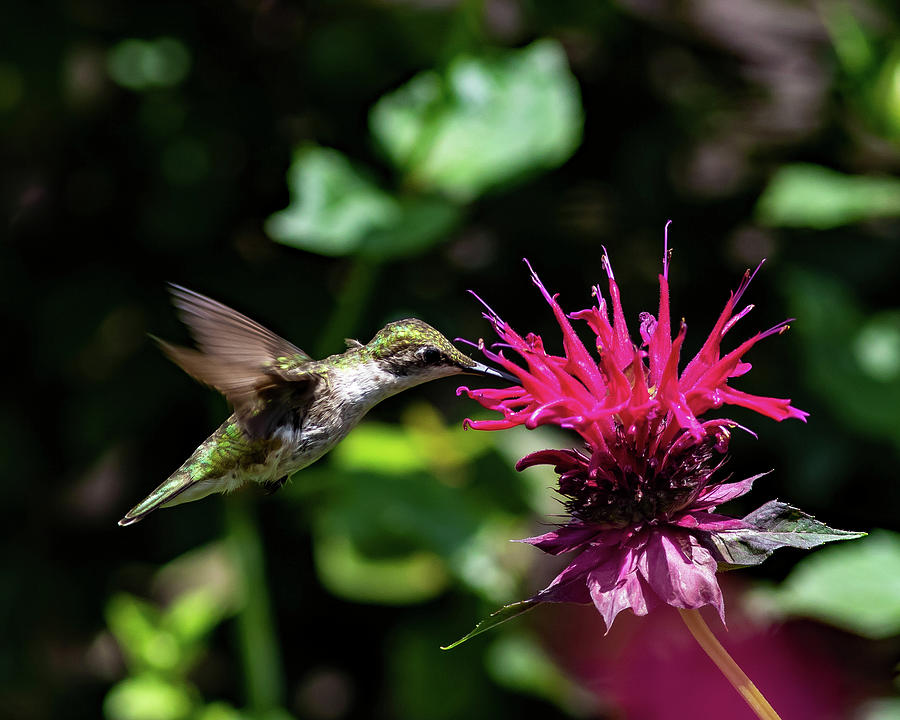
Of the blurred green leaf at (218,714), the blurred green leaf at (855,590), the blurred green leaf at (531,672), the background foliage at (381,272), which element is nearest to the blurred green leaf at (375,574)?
the background foliage at (381,272)

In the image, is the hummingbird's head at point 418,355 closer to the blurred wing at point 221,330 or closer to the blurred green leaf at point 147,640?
the blurred wing at point 221,330

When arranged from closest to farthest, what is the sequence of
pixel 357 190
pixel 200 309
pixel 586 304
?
1. pixel 200 309
2. pixel 357 190
3. pixel 586 304

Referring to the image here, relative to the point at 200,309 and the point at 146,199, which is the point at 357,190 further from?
the point at 200,309

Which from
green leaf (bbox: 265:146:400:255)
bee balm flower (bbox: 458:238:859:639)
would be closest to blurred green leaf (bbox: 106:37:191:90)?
green leaf (bbox: 265:146:400:255)

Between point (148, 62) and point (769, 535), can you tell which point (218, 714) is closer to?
point (148, 62)

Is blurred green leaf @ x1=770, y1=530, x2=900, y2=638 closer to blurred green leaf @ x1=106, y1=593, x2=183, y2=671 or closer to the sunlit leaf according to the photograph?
the sunlit leaf

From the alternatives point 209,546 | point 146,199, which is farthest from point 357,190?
point 209,546

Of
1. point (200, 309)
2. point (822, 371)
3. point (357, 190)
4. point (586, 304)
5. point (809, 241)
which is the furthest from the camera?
point (586, 304)
